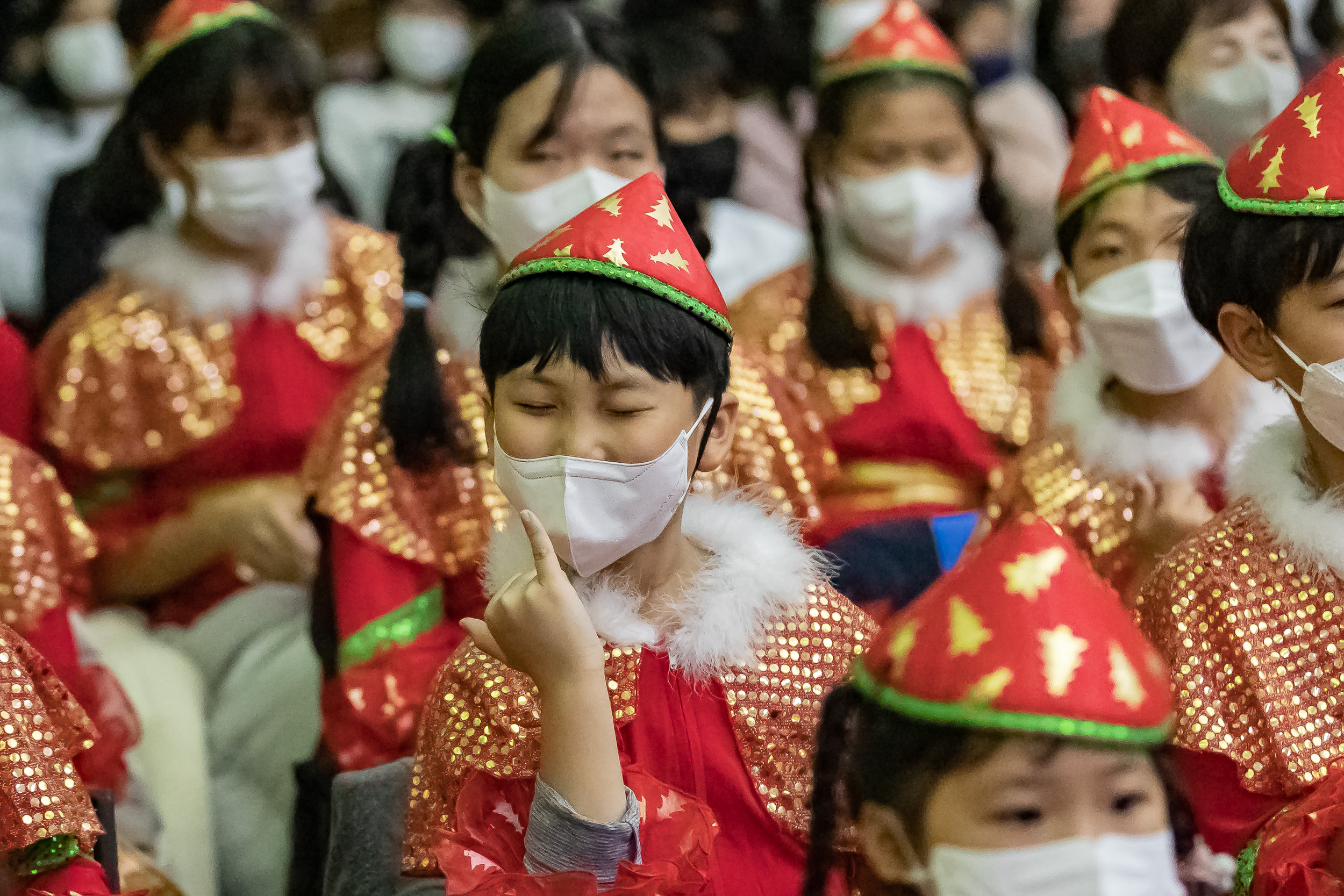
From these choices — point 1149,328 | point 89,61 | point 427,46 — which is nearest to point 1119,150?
point 1149,328

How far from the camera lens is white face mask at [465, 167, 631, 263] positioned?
7.98 feet

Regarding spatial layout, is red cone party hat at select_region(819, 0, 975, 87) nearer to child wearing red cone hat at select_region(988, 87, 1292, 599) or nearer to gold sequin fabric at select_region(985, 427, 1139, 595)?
child wearing red cone hat at select_region(988, 87, 1292, 599)

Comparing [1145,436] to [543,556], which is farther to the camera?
[1145,436]

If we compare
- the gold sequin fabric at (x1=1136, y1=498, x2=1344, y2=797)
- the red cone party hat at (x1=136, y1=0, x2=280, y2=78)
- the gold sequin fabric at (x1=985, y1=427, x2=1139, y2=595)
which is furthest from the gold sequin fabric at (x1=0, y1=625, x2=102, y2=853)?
the red cone party hat at (x1=136, y1=0, x2=280, y2=78)

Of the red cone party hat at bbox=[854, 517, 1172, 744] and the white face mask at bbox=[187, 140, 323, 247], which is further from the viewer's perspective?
the white face mask at bbox=[187, 140, 323, 247]

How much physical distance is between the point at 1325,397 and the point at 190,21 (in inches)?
85.8

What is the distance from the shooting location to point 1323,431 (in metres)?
1.88

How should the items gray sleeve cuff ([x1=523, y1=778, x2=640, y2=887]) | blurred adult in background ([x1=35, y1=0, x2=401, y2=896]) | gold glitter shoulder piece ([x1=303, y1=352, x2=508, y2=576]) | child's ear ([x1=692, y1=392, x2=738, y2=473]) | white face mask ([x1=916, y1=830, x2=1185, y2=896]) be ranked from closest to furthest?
white face mask ([x1=916, y1=830, x2=1185, y2=896]) → gray sleeve cuff ([x1=523, y1=778, x2=640, y2=887]) → child's ear ([x1=692, y1=392, x2=738, y2=473]) → gold glitter shoulder piece ([x1=303, y1=352, x2=508, y2=576]) → blurred adult in background ([x1=35, y1=0, x2=401, y2=896])

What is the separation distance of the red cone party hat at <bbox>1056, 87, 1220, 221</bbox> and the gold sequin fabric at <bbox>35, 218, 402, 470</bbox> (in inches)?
52.4

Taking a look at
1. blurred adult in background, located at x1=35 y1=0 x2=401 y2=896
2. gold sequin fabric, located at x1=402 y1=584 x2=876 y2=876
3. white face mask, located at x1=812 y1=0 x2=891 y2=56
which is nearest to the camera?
gold sequin fabric, located at x1=402 y1=584 x2=876 y2=876

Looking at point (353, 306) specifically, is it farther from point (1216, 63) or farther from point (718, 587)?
point (1216, 63)

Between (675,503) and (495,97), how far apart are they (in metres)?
0.92

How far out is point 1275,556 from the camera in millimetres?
1930

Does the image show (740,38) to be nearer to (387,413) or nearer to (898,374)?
(898,374)
